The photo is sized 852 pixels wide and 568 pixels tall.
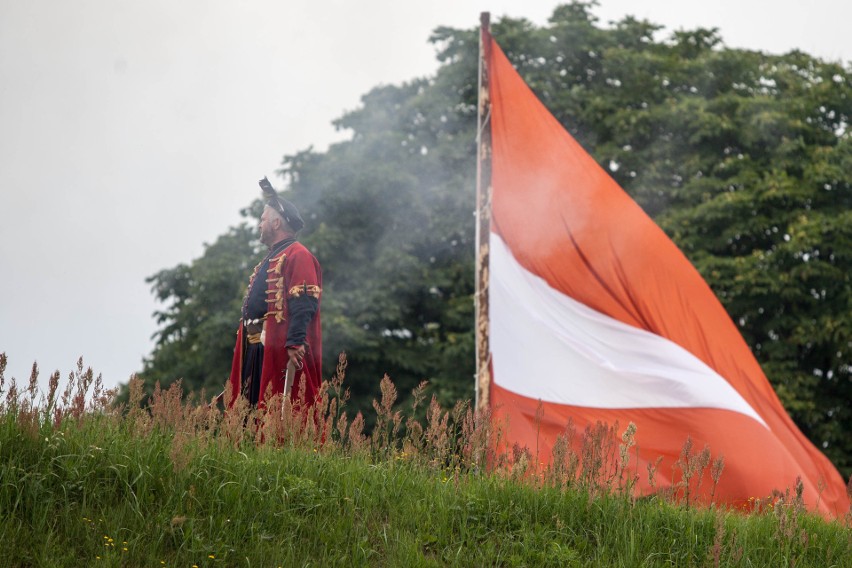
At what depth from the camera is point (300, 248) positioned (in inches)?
320

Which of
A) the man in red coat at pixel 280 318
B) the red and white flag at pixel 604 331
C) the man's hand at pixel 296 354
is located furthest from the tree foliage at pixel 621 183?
the man's hand at pixel 296 354

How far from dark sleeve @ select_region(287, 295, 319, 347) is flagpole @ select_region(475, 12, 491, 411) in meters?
2.38

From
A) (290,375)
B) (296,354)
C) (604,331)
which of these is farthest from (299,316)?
(604,331)

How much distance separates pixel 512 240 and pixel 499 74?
168cm

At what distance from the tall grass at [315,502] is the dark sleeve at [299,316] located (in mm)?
1089

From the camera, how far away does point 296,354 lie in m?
7.80

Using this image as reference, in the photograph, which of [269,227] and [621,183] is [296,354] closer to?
[269,227]

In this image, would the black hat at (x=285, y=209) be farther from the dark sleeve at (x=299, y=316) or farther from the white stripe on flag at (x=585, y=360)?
the white stripe on flag at (x=585, y=360)

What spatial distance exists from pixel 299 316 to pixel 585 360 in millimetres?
3134

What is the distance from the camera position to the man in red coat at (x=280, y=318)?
791 centimetres

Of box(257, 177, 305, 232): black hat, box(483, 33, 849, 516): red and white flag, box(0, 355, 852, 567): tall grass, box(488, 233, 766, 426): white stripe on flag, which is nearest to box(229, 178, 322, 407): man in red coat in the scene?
box(257, 177, 305, 232): black hat

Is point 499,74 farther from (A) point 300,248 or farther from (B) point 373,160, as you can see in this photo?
(B) point 373,160

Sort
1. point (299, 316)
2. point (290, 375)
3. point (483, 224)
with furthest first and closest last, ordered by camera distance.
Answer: point (483, 224), point (299, 316), point (290, 375)

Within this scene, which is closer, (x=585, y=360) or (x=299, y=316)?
(x=299, y=316)
